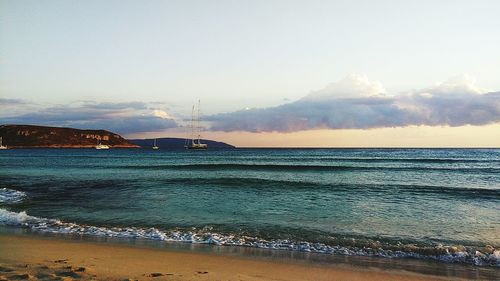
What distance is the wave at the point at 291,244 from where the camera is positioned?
973 centimetres

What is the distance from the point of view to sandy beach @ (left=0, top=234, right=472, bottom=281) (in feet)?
24.0

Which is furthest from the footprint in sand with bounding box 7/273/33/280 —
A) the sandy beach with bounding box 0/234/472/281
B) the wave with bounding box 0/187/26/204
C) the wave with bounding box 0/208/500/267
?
the wave with bounding box 0/187/26/204

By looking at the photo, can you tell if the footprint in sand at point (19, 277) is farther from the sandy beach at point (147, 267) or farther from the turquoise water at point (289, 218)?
the turquoise water at point (289, 218)

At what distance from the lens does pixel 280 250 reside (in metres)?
10.1

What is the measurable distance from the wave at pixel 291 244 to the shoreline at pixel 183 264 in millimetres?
555

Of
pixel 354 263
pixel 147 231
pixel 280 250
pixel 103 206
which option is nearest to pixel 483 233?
pixel 354 263

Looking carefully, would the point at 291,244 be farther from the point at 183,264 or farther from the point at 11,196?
the point at 11,196

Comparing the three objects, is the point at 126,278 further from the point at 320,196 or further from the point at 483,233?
the point at 320,196

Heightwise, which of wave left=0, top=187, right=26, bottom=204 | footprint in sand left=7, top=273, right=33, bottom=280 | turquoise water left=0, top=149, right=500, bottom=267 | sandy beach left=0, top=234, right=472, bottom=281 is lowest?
wave left=0, top=187, right=26, bottom=204

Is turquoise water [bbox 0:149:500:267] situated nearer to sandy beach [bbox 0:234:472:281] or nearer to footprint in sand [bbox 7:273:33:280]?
sandy beach [bbox 0:234:472:281]

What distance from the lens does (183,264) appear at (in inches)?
332

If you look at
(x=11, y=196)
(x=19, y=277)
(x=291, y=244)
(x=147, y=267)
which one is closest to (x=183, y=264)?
(x=147, y=267)

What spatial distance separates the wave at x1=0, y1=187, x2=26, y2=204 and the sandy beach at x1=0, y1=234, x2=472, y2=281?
33.9ft

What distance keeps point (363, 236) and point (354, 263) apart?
8.80 feet
